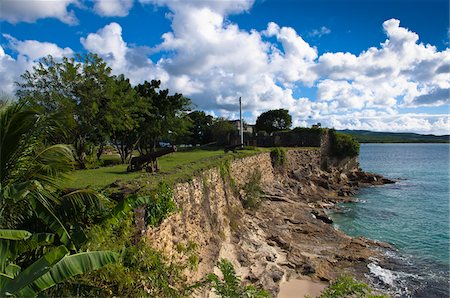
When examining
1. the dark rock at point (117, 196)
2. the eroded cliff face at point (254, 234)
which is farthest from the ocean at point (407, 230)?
the dark rock at point (117, 196)

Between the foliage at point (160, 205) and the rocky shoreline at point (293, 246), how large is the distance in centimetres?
445

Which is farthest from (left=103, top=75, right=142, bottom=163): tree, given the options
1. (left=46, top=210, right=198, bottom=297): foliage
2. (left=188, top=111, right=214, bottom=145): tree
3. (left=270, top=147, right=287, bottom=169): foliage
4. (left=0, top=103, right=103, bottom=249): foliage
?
(left=188, top=111, right=214, bottom=145): tree

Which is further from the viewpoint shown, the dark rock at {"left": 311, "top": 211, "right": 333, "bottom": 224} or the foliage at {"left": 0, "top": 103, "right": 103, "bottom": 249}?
the dark rock at {"left": 311, "top": 211, "right": 333, "bottom": 224}

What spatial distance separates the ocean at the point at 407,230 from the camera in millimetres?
14875

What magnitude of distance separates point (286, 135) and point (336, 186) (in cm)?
1169

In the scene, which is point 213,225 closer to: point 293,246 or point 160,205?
point 293,246

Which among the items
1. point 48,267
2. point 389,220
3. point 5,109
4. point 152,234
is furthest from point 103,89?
point 389,220

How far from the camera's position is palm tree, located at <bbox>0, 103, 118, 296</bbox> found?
454 centimetres

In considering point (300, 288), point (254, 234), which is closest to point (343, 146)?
point (254, 234)

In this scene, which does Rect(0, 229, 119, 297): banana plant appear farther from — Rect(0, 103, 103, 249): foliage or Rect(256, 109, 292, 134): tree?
Rect(256, 109, 292, 134): tree

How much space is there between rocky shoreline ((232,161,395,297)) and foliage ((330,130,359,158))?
18.7 m

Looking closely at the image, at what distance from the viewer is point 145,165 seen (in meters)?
15.3

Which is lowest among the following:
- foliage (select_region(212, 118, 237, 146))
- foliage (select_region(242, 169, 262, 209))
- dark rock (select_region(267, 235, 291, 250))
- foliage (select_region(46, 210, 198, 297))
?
dark rock (select_region(267, 235, 291, 250))

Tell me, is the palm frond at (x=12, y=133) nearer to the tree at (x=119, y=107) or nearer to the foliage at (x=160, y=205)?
the foliage at (x=160, y=205)
